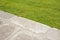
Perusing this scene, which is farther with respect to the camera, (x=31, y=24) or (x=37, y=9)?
(x=37, y=9)

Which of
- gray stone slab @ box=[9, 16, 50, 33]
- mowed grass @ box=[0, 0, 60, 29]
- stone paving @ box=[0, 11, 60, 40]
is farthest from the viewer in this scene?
mowed grass @ box=[0, 0, 60, 29]

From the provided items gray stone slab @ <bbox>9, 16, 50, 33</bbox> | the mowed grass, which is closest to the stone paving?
gray stone slab @ <bbox>9, 16, 50, 33</bbox>

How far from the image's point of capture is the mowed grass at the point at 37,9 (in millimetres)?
1845

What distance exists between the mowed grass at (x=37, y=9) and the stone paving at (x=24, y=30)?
0.13 metres

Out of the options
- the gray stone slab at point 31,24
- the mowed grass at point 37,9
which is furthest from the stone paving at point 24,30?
the mowed grass at point 37,9

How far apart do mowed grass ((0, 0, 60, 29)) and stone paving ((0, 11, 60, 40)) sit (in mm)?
126

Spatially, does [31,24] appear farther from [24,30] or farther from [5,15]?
[5,15]

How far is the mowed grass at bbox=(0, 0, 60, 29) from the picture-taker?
6.05ft

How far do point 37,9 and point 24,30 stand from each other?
0.64 metres

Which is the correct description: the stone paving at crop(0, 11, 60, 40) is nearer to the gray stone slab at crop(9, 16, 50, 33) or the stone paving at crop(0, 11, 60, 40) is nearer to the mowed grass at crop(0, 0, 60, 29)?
the gray stone slab at crop(9, 16, 50, 33)

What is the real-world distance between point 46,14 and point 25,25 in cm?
46

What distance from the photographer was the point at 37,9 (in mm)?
2129

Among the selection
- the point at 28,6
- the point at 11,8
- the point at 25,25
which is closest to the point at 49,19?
the point at 25,25

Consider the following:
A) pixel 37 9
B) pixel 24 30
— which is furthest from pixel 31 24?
pixel 37 9
